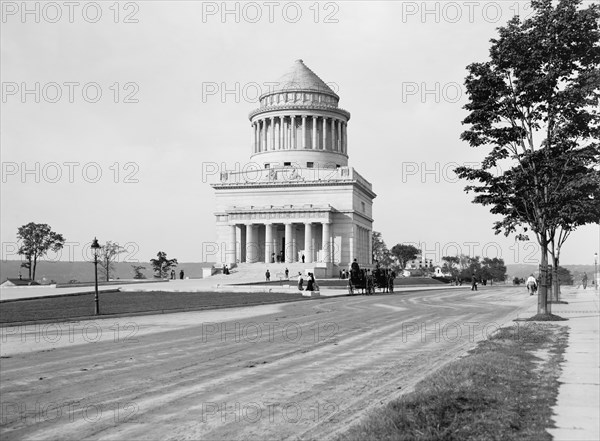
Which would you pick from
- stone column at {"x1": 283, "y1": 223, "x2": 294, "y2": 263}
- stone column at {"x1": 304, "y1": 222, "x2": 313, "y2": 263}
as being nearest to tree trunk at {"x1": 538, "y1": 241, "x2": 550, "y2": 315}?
stone column at {"x1": 304, "y1": 222, "x2": 313, "y2": 263}

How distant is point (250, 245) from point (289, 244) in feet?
22.3

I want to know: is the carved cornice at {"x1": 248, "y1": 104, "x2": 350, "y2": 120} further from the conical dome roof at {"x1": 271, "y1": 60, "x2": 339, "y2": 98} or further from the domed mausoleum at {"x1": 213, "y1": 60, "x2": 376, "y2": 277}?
the conical dome roof at {"x1": 271, "y1": 60, "x2": 339, "y2": 98}

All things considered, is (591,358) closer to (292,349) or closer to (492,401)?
(492,401)

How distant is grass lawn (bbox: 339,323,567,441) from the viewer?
6555 mm

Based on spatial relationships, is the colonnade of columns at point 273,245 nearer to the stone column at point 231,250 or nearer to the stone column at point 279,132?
the stone column at point 231,250

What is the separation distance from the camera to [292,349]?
14.7 meters

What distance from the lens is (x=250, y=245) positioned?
89.2m

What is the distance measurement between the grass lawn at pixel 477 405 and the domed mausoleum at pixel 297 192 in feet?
213

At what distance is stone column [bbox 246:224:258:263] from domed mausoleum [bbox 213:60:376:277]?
0.50ft

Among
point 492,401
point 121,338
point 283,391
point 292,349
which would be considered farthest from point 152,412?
A: point 121,338

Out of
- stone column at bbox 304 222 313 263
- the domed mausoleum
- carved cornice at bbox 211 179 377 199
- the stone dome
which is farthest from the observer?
the stone dome

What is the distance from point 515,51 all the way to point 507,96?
5.36 feet

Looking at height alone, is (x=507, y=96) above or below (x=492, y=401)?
above

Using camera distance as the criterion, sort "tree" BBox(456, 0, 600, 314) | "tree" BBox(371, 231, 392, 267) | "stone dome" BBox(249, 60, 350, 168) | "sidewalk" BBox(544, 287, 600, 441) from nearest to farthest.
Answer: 1. "sidewalk" BBox(544, 287, 600, 441)
2. "tree" BBox(456, 0, 600, 314)
3. "stone dome" BBox(249, 60, 350, 168)
4. "tree" BBox(371, 231, 392, 267)
